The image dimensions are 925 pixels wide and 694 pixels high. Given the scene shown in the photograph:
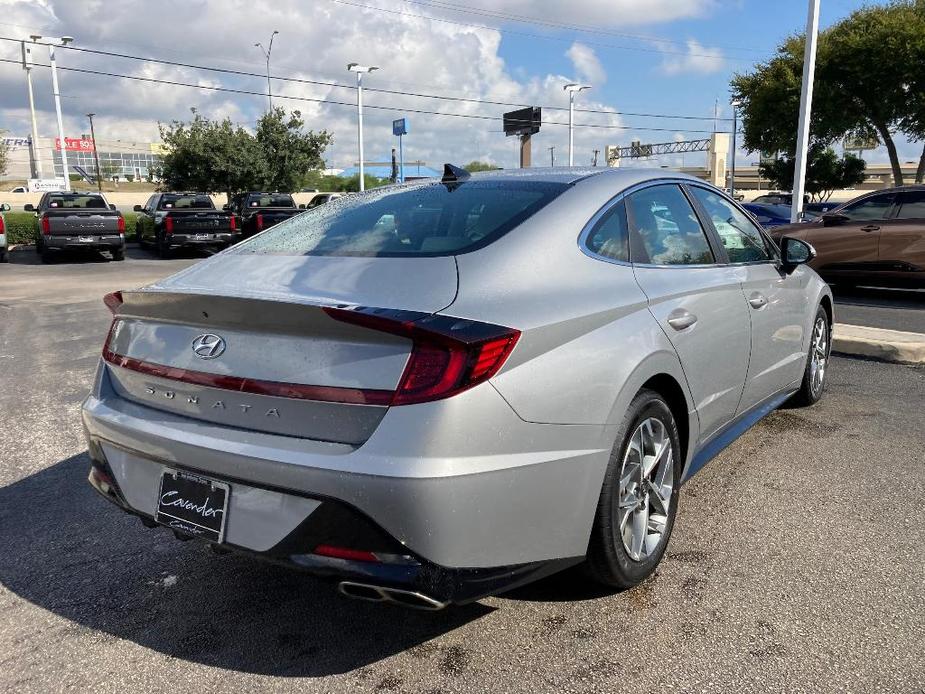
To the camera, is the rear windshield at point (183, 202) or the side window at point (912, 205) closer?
the side window at point (912, 205)

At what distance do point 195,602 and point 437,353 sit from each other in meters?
1.57

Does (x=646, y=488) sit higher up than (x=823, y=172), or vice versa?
(x=823, y=172)

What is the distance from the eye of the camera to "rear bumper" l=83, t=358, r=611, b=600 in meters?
2.19

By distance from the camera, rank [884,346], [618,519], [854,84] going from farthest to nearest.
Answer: [854,84]
[884,346]
[618,519]

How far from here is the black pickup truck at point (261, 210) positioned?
20469mm

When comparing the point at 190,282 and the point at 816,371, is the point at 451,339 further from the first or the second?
the point at 816,371

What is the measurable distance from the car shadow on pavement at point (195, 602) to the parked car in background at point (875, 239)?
10002 millimetres

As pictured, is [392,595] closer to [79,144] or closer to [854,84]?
[854,84]

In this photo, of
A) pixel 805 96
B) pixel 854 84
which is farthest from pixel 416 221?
pixel 854 84

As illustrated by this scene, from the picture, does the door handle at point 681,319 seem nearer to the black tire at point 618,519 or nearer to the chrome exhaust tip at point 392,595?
the black tire at point 618,519

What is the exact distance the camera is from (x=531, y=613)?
2883 mm

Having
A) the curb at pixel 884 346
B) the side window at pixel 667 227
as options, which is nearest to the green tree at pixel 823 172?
the curb at pixel 884 346

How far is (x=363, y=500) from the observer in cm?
221

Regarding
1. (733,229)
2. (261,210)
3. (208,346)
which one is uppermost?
(733,229)
